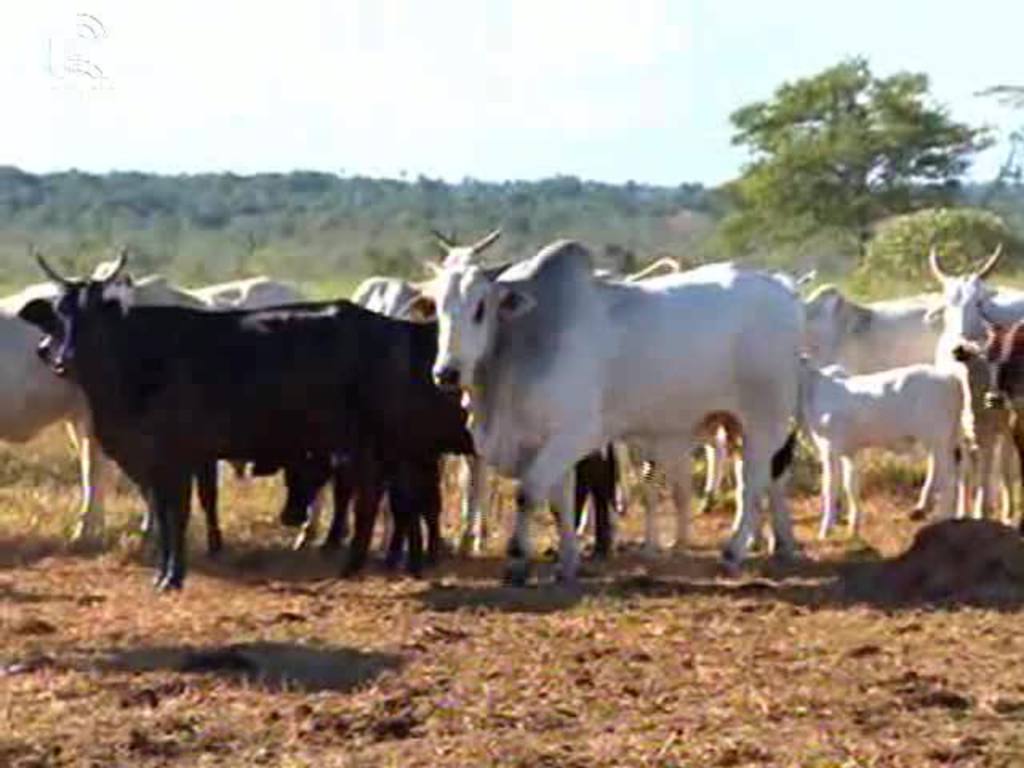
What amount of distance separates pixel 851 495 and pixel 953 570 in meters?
4.04

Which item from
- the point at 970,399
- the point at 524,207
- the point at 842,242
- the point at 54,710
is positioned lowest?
the point at 54,710

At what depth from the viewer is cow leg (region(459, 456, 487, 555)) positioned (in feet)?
50.7

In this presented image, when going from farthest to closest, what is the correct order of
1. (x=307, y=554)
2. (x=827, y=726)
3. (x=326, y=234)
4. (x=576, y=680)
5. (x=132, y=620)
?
(x=326, y=234)
(x=307, y=554)
(x=132, y=620)
(x=576, y=680)
(x=827, y=726)

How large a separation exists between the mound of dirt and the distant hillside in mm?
21064

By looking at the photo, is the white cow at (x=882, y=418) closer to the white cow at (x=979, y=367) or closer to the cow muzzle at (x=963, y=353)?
the white cow at (x=979, y=367)

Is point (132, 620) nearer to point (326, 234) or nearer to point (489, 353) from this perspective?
point (489, 353)

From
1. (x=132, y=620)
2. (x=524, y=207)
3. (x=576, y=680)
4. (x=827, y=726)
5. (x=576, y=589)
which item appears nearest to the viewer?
(x=827, y=726)

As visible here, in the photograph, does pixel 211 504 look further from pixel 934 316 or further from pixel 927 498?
pixel 934 316

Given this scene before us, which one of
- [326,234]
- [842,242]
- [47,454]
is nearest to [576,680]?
[47,454]

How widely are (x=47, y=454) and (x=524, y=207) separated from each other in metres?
74.3

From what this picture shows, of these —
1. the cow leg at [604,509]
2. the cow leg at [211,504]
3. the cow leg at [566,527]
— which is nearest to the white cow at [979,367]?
the cow leg at [604,509]

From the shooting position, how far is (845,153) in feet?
137

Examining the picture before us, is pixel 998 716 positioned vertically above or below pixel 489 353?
below

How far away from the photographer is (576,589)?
13.1 meters
